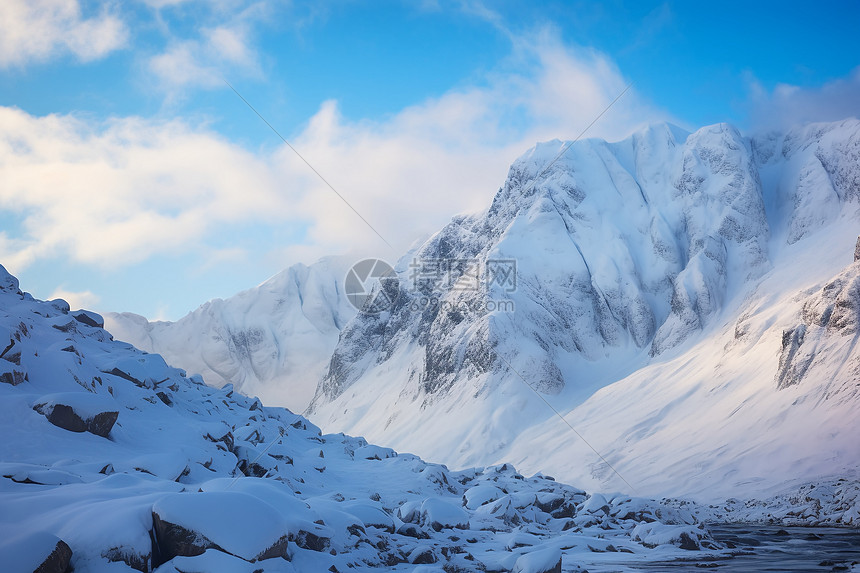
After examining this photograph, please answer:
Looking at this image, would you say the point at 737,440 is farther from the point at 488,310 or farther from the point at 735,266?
the point at 488,310

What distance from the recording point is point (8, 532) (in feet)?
34.8

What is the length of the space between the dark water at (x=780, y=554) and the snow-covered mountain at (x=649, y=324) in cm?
1795

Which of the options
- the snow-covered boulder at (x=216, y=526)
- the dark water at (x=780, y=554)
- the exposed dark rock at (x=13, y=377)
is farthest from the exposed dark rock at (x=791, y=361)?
the exposed dark rock at (x=13, y=377)

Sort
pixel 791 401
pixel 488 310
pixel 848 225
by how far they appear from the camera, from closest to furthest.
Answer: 1. pixel 791 401
2. pixel 848 225
3. pixel 488 310

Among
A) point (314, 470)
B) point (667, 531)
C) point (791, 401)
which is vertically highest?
point (791, 401)

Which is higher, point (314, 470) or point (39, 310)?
point (39, 310)

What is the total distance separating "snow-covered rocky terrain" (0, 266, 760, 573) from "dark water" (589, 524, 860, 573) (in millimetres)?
1129

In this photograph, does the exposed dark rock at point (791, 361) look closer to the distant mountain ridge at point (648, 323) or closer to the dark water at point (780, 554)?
the distant mountain ridge at point (648, 323)

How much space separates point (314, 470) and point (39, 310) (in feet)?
56.3

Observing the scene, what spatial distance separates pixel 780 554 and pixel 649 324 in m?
84.0

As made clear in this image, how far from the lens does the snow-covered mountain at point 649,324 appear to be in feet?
186

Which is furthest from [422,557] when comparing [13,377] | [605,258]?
[605,258]

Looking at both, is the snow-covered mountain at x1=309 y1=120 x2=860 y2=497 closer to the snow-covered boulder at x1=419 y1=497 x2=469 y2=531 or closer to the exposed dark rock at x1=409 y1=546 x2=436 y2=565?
the snow-covered boulder at x1=419 y1=497 x2=469 y2=531

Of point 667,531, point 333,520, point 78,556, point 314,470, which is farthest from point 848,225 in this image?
point 78,556
